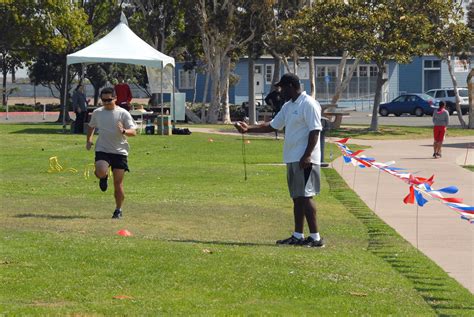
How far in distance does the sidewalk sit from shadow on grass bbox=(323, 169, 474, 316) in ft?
0.54

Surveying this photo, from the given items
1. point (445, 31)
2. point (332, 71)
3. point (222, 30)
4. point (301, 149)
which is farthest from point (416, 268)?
point (332, 71)

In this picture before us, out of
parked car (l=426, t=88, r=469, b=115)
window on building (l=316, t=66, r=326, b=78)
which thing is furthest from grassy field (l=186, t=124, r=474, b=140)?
window on building (l=316, t=66, r=326, b=78)

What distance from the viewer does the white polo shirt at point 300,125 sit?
10.8 metres

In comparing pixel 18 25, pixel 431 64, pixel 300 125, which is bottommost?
pixel 300 125

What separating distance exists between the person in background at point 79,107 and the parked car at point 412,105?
28.4 m

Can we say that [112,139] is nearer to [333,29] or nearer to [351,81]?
[333,29]

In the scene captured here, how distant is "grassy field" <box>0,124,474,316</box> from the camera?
7816mm

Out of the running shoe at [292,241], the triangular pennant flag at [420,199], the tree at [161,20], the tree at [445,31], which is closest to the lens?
the triangular pennant flag at [420,199]

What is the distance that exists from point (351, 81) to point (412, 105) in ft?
36.8

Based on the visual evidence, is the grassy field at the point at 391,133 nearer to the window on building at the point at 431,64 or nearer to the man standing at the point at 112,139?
the man standing at the point at 112,139

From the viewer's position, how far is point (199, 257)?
31.8 feet

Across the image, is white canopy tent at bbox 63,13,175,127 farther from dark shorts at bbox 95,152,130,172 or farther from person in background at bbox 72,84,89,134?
dark shorts at bbox 95,152,130,172

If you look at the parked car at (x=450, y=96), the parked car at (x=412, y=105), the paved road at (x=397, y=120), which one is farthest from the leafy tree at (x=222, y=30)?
the parked car at (x=450, y=96)

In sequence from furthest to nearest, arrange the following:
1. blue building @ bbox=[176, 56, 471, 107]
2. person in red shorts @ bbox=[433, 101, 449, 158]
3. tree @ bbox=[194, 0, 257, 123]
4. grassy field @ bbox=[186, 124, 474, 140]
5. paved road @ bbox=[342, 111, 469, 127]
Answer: blue building @ bbox=[176, 56, 471, 107]
paved road @ bbox=[342, 111, 469, 127]
tree @ bbox=[194, 0, 257, 123]
grassy field @ bbox=[186, 124, 474, 140]
person in red shorts @ bbox=[433, 101, 449, 158]
